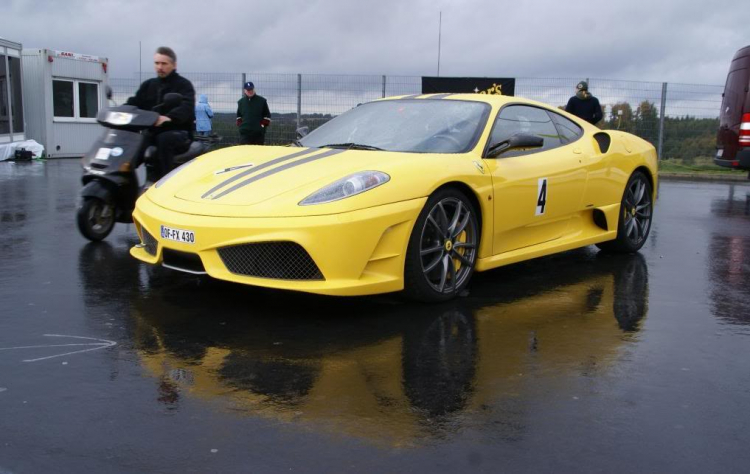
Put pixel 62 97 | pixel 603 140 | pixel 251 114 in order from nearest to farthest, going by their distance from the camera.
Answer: pixel 603 140, pixel 251 114, pixel 62 97

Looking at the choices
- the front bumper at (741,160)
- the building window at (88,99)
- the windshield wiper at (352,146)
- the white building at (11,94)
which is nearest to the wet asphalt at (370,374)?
the windshield wiper at (352,146)

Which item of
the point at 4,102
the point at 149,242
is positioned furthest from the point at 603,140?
the point at 4,102

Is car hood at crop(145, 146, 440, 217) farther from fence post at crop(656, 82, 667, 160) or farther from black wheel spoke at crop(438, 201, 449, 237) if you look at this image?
fence post at crop(656, 82, 667, 160)

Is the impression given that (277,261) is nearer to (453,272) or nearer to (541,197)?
(453,272)

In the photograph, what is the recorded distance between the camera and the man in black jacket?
6828mm

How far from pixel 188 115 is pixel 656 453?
522cm

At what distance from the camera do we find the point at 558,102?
1714 centimetres

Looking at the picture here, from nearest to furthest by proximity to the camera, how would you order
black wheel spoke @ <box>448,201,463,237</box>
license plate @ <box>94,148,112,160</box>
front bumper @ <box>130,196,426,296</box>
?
front bumper @ <box>130,196,426,296</box> → black wheel spoke @ <box>448,201,463,237</box> → license plate @ <box>94,148,112,160</box>

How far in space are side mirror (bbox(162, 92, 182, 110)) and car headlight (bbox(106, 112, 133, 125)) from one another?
0.34 meters

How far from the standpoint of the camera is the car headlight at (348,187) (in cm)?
441

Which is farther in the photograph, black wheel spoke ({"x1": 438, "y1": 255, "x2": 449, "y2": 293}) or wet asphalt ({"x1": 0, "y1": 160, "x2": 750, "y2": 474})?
black wheel spoke ({"x1": 438, "y1": 255, "x2": 449, "y2": 293})

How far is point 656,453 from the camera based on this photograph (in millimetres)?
2775

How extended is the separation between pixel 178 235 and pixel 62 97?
17.1 metres

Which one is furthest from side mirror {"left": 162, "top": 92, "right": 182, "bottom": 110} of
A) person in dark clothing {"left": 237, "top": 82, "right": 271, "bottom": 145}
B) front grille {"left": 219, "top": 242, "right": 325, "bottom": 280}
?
person in dark clothing {"left": 237, "top": 82, "right": 271, "bottom": 145}
